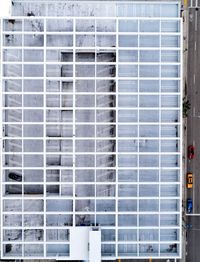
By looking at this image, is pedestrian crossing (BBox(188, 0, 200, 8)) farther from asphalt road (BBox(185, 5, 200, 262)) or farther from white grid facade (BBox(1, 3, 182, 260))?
white grid facade (BBox(1, 3, 182, 260))

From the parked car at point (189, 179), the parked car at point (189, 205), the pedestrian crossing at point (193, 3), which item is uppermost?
the pedestrian crossing at point (193, 3)

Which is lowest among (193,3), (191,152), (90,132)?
(191,152)

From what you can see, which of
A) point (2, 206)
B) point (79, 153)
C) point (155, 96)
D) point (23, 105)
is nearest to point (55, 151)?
point (79, 153)

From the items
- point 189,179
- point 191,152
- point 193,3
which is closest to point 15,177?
point 189,179

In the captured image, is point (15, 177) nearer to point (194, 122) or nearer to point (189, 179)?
point (189, 179)

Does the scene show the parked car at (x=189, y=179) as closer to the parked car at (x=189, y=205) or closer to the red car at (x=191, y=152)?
the parked car at (x=189, y=205)

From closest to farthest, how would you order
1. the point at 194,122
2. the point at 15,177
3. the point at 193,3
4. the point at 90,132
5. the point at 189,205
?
the point at 90,132 → the point at 15,177 → the point at 189,205 → the point at 193,3 → the point at 194,122

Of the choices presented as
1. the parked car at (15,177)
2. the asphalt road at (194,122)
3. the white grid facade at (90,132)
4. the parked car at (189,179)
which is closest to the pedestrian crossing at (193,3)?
the asphalt road at (194,122)
